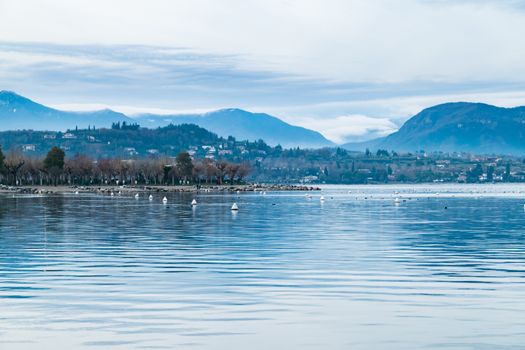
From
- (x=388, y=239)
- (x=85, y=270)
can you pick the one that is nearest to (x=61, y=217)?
(x=388, y=239)

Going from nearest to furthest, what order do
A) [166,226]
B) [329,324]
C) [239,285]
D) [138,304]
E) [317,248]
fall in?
[329,324], [138,304], [239,285], [317,248], [166,226]

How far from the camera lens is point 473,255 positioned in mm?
39938

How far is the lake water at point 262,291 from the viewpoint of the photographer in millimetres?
20406

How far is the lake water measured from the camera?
20406 mm

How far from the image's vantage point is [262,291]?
90.7 ft

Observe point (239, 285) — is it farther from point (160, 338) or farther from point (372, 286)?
point (160, 338)

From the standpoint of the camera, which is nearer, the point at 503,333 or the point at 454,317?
the point at 503,333

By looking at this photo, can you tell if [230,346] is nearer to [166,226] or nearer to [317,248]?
[317,248]

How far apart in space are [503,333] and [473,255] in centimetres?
1962

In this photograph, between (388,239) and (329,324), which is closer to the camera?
(329,324)

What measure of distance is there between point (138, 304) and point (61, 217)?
51897mm

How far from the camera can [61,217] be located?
2965 inches

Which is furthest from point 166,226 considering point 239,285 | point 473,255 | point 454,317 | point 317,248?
point 454,317

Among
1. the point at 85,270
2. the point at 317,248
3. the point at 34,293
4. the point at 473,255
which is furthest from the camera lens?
the point at 317,248
